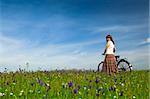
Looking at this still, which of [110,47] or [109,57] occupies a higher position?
[110,47]

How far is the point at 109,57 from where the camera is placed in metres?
19.1

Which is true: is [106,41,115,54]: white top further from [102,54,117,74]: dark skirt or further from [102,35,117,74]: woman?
[102,54,117,74]: dark skirt

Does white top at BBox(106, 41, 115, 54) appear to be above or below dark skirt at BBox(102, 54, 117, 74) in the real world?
above

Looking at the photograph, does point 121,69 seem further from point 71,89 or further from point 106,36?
point 71,89

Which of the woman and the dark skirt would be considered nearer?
the woman

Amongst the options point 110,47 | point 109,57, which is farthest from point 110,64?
point 110,47

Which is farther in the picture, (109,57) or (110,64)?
(110,64)

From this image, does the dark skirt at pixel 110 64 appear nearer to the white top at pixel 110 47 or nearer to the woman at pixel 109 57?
the woman at pixel 109 57

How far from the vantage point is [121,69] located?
839 inches

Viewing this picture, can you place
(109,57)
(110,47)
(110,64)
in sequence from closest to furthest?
(110,47) → (109,57) → (110,64)

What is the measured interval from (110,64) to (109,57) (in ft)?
1.97

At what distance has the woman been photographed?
61.1ft

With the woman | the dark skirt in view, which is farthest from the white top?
the dark skirt

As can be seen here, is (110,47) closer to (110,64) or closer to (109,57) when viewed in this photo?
(109,57)
